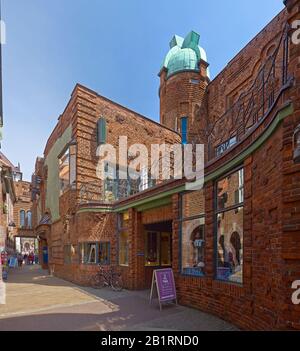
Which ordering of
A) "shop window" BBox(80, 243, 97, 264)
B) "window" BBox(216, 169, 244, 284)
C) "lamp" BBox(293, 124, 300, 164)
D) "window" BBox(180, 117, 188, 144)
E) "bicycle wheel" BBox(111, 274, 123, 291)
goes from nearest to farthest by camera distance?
"lamp" BBox(293, 124, 300, 164) < "window" BBox(216, 169, 244, 284) < "bicycle wheel" BBox(111, 274, 123, 291) < "shop window" BBox(80, 243, 97, 264) < "window" BBox(180, 117, 188, 144)

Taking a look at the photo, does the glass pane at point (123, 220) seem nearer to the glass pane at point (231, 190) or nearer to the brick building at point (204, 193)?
the brick building at point (204, 193)

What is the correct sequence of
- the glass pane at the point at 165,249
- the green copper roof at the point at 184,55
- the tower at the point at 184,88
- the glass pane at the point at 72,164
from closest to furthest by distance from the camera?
the glass pane at the point at 165,249 < the glass pane at the point at 72,164 < the tower at the point at 184,88 < the green copper roof at the point at 184,55

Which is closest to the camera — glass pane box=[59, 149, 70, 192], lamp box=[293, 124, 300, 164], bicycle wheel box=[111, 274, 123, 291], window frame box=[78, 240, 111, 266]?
lamp box=[293, 124, 300, 164]

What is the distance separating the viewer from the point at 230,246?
7.00 meters

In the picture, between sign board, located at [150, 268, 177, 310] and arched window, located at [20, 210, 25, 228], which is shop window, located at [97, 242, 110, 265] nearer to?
sign board, located at [150, 268, 177, 310]

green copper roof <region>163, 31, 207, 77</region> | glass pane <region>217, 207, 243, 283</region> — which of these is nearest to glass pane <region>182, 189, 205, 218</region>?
glass pane <region>217, 207, 243, 283</region>

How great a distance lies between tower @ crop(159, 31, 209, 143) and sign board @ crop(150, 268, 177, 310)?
1541 centimetres

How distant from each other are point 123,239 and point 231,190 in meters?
7.48

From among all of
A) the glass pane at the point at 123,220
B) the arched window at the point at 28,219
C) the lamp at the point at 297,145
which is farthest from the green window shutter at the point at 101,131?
the arched window at the point at 28,219

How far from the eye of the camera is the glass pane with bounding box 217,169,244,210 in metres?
6.56

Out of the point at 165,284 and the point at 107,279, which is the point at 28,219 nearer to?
the point at 107,279

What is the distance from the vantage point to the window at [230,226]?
6.54 m

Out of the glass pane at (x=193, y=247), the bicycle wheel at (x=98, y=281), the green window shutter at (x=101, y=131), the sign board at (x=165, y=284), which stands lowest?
the bicycle wheel at (x=98, y=281)

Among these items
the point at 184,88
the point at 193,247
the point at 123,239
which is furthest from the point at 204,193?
the point at 184,88
